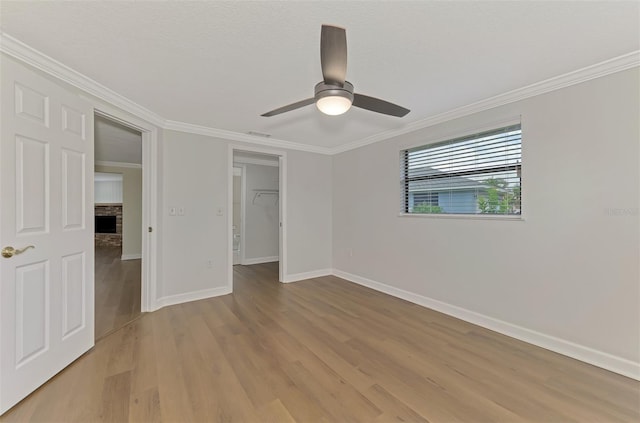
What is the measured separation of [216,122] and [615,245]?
163 inches

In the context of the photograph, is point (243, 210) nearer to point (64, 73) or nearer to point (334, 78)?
point (64, 73)

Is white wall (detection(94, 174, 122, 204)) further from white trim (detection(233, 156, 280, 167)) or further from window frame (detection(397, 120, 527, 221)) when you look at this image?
window frame (detection(397, 120, 527, 221))

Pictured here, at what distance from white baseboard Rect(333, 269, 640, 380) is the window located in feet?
3.69

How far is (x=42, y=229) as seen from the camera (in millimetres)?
1880

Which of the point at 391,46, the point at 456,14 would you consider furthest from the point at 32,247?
the point at 456,14

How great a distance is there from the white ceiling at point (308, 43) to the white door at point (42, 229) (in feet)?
1.29

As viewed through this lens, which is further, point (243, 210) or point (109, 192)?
point (109, 192)

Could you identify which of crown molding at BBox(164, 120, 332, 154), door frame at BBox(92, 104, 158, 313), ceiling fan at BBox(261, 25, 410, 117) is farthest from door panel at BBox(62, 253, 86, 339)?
ceiling fan at BBox(261, 25, 410, 117)

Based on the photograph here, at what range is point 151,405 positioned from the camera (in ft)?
5.52

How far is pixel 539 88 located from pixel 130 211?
8058mm

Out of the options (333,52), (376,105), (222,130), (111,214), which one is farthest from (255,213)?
(111,214)

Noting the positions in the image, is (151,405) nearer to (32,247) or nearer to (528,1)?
(32,247)

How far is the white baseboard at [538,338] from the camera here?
2.00 meters

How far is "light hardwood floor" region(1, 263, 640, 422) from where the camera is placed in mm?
1633
